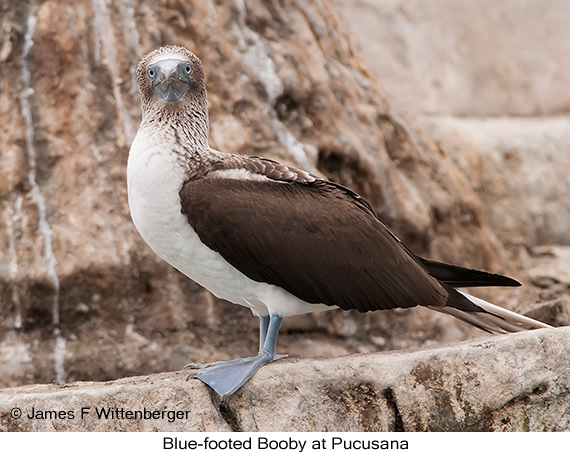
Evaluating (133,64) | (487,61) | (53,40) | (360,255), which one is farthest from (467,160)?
(360,255)

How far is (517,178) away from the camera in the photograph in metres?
10.1

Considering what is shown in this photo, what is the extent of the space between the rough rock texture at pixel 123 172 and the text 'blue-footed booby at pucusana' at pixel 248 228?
251 cm

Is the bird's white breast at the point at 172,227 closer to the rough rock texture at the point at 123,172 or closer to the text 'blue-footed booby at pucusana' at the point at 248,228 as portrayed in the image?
the text 'blue-footed booby at pucusana' at the point at 248,228

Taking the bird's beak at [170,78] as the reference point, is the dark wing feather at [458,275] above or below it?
below

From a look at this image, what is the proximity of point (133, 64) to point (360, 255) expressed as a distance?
3.81 metres

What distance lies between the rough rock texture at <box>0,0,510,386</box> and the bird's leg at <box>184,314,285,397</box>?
2.50 metres

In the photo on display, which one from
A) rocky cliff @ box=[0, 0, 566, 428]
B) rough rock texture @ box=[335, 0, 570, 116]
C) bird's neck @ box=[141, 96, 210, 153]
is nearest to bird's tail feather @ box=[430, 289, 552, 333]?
rocky cliff @ box=[0, 0, 566, 428]

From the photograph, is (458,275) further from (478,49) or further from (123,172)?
(478,49)

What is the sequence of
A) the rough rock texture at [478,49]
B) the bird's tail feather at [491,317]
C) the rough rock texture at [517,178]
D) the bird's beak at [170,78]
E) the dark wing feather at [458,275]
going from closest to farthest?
the bird's beak at [170,78] → the bird's tail feather at [491,317] → the dark wing feather at [458,275] → the rough rock texture at [517,178] → the rough rock texture at [478,49]

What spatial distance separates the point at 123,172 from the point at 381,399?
12.6 ft

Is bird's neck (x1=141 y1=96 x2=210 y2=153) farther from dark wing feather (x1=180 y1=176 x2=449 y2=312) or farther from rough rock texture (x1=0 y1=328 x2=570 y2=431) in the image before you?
rough rock texture (x1=0 y1=328 x2=570 y2=431)

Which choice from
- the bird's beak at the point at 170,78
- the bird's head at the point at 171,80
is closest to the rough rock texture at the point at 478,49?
the bird's head at the point at 171,80

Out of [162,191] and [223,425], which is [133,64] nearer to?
[162,191]

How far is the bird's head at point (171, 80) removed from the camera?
4184 mm
